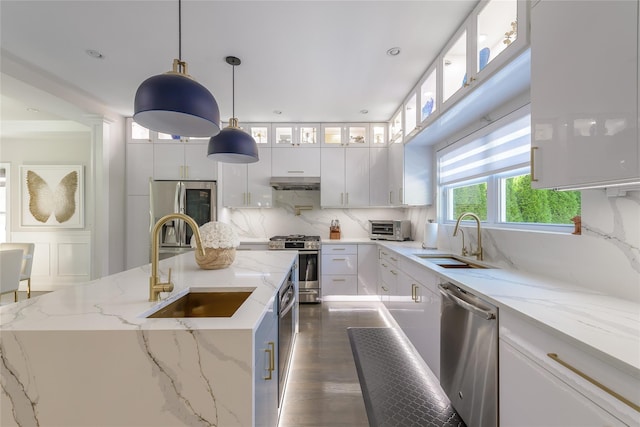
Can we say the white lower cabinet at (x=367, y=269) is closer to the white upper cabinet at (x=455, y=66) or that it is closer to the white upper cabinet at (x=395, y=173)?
the white upper cabinet at (x=395, y=173)

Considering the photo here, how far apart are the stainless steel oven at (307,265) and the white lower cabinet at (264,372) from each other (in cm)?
233

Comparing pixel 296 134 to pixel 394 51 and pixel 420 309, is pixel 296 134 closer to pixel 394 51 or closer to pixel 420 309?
pixel 394 51

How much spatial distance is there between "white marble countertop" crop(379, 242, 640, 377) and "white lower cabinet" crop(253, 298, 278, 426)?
1013 millimetres

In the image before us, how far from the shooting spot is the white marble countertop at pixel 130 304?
0.82 meters

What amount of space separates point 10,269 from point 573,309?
5.06 metres

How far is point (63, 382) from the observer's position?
0.78 metres

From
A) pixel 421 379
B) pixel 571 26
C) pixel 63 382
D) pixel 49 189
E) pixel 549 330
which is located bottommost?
pixel 421 379

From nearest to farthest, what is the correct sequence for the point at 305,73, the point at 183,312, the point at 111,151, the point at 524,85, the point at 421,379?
the point at 183,312 → the point at 524,85 → the point at 421,379 → the point at 305,73 → the point at 111,151

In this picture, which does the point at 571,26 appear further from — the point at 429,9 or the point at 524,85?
the point at 429,9

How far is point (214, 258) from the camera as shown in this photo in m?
1.67

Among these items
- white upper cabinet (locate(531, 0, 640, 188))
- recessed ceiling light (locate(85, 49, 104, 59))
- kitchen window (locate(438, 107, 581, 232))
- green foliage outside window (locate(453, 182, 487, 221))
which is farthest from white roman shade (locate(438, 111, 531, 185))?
recessed ceiling light (locate(85, 49, 104, 59))

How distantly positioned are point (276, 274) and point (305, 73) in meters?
2.00

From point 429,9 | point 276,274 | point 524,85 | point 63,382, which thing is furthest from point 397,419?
point 429,9

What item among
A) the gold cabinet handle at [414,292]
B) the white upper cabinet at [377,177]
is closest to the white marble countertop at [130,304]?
the gold cabinet handle at [414,292]
